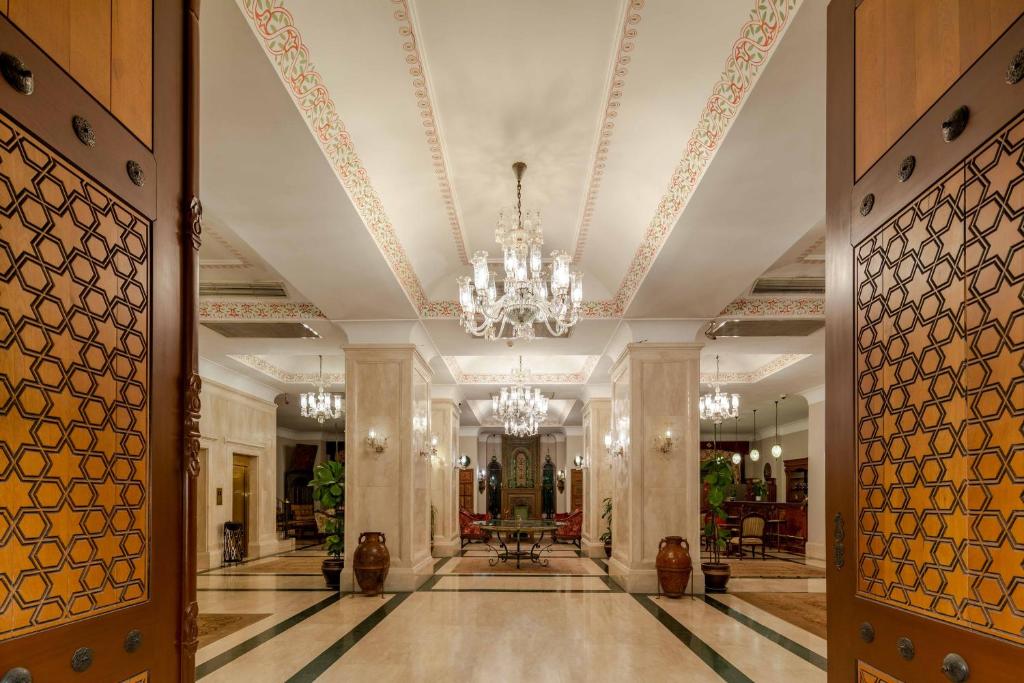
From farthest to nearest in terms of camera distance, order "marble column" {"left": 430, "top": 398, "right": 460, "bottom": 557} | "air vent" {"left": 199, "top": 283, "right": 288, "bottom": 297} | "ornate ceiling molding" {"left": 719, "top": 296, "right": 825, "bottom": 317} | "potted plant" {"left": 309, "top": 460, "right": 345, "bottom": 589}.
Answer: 1. "marble column" {"left": 430, "top": 398, "right": 460, "bottom": 557}
2. "potted plant" {"left": 309, "top": 460, "right": 345, "bottom": 589}
3. "ornate ceiling molding" {"left": 719, "top": 296, "right": 825, "bottom": 317}
4. "air vent" {"left": 199, "top": 283, "right": 288, "bottom": 297}

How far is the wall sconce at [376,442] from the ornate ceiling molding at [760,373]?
715 centimetres

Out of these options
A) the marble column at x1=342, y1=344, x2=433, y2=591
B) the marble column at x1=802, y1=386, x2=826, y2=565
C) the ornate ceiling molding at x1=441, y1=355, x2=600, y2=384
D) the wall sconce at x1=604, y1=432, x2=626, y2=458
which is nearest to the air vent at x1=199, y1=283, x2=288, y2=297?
the marble column at x1=342, y1=344, x2=433, y2=591

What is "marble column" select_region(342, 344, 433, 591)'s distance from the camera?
1014 cm

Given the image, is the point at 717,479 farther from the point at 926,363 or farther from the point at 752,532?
the point at 926,363

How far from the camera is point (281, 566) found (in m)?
13.8

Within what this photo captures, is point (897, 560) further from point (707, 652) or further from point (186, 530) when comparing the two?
point (707, 652)

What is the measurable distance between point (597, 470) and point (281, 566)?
612cm

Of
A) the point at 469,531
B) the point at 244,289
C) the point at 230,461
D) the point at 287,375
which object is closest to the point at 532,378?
the point at 469,531

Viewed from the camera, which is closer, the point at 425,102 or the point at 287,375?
the point at 425,102

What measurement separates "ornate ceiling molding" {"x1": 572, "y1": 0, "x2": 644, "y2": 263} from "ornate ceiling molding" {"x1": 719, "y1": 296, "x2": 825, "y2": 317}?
303 cm

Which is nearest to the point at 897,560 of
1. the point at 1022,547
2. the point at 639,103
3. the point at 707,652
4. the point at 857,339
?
the point at 1022,547

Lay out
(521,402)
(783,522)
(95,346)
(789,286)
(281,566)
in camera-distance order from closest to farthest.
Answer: (95,346) < (789,286) < (521,402) < (281,566) < (783,522)

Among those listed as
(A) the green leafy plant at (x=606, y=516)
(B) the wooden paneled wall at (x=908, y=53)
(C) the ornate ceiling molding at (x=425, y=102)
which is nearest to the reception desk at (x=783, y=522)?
(A) the green leafy plant at (x=606, y=516)

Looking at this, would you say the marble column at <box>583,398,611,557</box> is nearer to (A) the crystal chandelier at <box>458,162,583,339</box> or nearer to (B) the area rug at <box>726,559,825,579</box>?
(B) the area rug at <box>726,559,825,579</box>
